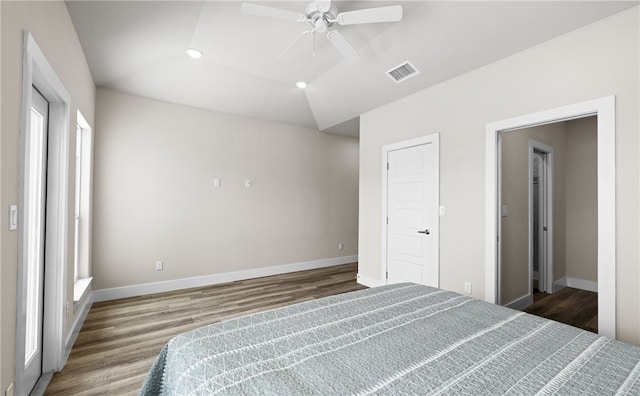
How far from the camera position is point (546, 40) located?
2326 mm

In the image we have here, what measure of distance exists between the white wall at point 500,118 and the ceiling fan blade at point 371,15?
1.34 metres

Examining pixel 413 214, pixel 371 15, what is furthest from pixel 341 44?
pixel 413 214

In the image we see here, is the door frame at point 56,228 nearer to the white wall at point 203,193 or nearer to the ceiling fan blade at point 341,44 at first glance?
the white wall at point 203,193


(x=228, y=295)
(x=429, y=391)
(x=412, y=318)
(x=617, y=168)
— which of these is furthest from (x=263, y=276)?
(x=617, y=168)

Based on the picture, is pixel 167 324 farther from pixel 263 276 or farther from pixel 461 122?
pixel 461 122

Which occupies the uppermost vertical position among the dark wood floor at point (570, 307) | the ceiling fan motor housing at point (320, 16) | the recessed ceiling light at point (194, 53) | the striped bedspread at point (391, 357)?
the recessed ceiling light at point (194, 53)

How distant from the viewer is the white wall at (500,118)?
192 cm

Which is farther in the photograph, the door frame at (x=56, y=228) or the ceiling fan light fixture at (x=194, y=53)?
the ceiling fan light fixture at (x=194, y=53)

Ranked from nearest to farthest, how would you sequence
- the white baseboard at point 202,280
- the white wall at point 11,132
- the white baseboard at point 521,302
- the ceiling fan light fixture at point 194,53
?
the white wall at point 11,132
the ceiling fan light fixture at point 194,53
the white baseboard at point 521,302
the white baseboard at point 202,280

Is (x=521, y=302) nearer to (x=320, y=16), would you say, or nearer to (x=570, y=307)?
(x=570, y=307)

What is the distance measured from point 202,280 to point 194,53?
2972 millimetres

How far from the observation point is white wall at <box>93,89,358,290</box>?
3.46m

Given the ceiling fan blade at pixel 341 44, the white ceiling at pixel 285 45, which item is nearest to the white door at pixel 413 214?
the white ceiling at pixel 285 45

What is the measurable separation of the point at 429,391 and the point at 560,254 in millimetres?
4489
